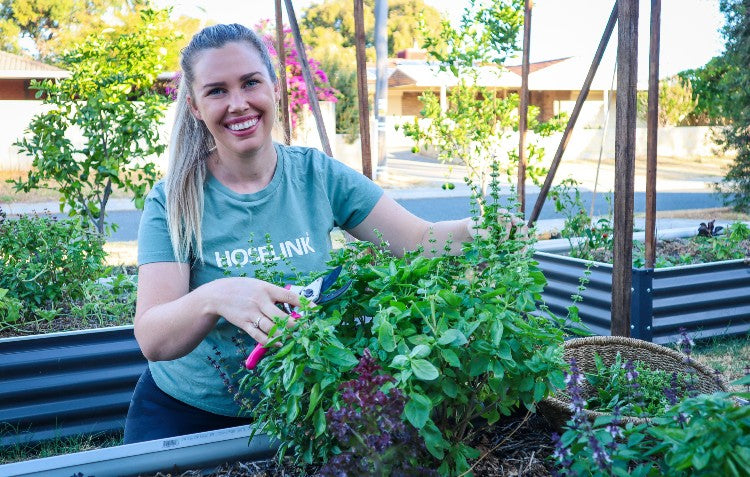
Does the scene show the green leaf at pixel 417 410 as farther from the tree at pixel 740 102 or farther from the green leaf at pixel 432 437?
the tree at pixel 740 102

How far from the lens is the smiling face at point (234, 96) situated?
6.87 ft

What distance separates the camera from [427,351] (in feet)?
3.98

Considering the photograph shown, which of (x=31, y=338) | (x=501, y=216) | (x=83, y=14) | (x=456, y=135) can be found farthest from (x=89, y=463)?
(x=83, y=14)

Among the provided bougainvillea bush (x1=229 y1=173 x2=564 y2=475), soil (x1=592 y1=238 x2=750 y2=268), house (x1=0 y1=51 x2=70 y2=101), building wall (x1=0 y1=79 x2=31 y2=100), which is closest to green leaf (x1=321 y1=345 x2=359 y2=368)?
bougainvillea bush (x1=229 y1=173 x2=564 y2=475)

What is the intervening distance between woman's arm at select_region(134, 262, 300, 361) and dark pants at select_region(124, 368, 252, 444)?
1.27 feet

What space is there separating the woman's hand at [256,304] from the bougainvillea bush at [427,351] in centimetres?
6

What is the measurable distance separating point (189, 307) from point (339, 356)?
478 mm

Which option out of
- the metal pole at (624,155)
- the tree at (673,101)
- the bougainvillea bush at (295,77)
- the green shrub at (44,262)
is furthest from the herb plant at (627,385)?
the tree at (673,101)

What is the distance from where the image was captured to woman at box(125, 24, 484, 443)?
2031mm

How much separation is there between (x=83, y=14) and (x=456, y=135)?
29.9 m

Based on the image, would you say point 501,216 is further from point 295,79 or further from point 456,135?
point 295,79

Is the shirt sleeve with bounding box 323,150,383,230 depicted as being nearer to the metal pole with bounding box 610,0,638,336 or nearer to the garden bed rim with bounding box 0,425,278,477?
the metal pole with bounding box 610,0,638,336

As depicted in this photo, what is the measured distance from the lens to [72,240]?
14.0ft

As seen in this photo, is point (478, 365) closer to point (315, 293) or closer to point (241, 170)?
point (315, 293)
